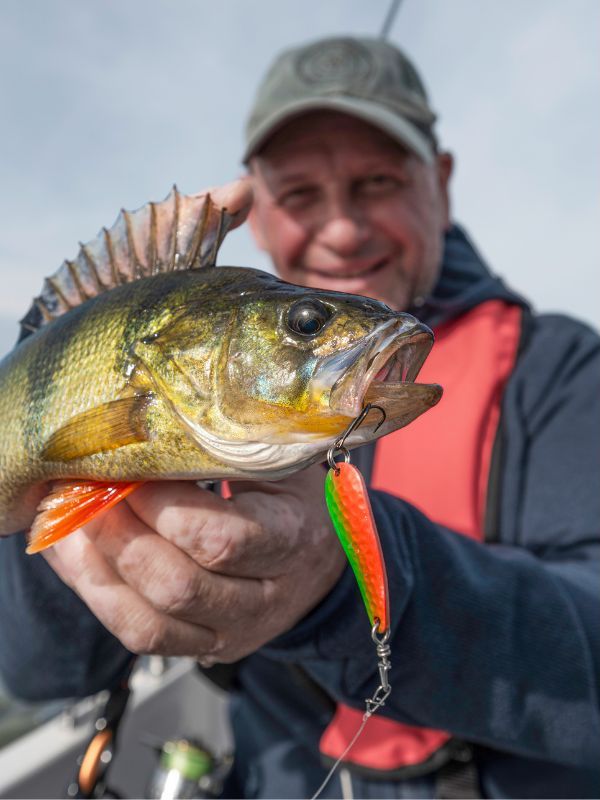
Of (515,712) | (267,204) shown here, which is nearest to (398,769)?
(515,712)

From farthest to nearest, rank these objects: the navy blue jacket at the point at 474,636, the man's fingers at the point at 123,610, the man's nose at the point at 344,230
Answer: the man's nose at the point at 344,230
the navy blue jacket at the point at 474,636
the man's fingers at the point at 123,610

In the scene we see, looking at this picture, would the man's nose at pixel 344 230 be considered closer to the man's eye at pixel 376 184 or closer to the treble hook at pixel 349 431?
the man's eye at pixel 376 184

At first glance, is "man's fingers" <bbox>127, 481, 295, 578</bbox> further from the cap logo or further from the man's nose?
the cap logo

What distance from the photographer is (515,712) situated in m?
1.44

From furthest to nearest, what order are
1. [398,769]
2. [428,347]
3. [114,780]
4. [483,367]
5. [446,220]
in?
[446,220] < [114,780] < [483,367] < [398,769] < [428,347]

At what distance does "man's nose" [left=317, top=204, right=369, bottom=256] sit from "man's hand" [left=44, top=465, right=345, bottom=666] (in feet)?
5.30

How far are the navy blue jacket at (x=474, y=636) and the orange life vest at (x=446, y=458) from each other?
0.08 m

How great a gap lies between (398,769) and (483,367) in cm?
141

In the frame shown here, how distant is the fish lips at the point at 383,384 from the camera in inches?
31.5

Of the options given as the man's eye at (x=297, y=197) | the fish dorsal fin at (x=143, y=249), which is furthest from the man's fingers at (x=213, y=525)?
the man's eye at (x=297, y=197)

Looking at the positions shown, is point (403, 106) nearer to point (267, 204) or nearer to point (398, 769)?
point (267, 204)

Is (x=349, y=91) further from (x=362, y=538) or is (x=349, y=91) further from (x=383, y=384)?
(x=362, y=538)

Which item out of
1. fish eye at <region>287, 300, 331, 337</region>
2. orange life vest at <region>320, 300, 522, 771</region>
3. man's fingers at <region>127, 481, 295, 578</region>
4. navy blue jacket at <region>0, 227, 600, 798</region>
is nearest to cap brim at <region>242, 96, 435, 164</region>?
navy blue jacket at <region>0, 227, 600, 798</region>

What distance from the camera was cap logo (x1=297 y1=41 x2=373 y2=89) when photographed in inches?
111
